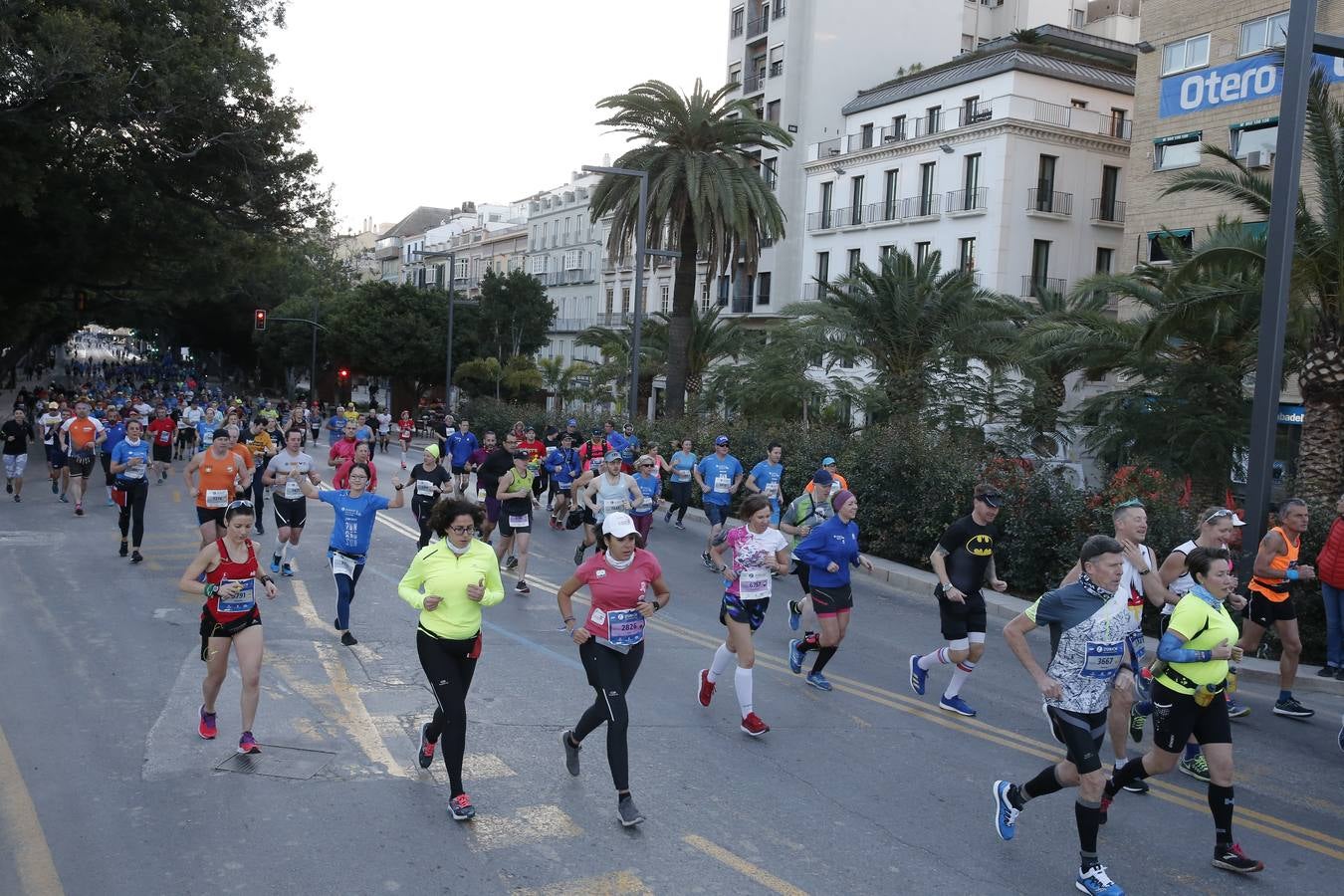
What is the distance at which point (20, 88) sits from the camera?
2503 centimetres

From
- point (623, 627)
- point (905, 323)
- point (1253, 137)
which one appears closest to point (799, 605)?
point (623, 627)

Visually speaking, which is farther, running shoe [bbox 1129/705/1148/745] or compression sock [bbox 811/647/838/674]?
compression sock [bbox 811/647/838/674]

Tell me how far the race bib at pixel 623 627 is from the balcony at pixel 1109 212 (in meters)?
40.9

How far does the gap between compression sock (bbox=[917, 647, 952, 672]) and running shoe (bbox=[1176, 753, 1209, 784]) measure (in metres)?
1.78

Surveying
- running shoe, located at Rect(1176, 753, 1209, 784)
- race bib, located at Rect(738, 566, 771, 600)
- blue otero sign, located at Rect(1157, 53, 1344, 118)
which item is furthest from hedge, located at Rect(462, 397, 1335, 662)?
blue otero sign, located at Rect(1157, 53, 1344, 118)

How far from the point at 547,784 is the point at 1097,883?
10.1ft

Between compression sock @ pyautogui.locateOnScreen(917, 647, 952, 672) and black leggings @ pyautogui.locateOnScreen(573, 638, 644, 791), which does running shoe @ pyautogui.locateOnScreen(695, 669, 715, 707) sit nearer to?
compression sock @ pyautogui.locateOnScreen(917, 647, 952, 672)

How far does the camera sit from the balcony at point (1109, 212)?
1693 inches

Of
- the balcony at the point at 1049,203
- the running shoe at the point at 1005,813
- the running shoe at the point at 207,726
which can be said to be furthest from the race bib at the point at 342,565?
the balcony at the point at 1049,203

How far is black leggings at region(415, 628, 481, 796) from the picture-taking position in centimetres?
616

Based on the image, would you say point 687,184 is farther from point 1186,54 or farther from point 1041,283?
point 1041,283

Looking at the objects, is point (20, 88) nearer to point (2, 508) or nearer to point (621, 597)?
point (2, 508)

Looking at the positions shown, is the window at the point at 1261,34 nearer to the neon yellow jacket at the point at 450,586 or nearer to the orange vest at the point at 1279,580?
the orange vest at the point at 1279,580

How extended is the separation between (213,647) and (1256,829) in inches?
246
